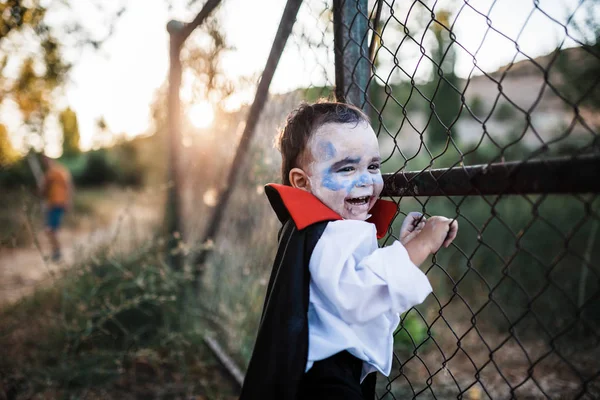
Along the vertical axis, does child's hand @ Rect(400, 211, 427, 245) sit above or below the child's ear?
below

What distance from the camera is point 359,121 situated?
1446 mm

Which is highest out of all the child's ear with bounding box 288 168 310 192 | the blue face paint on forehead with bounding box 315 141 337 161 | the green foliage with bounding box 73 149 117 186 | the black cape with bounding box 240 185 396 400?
the blue face paint on forehead with bounding box 315 141 337 161

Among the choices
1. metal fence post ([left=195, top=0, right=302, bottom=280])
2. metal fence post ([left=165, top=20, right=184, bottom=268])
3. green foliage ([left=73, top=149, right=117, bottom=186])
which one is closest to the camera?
metal fence post ([left=195, top=0, right=302, bottom=280])

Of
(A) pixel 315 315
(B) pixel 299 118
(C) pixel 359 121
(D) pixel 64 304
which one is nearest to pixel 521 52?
(C) pixel 359 121

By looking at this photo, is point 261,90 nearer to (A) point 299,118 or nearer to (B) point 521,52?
(A) point 299,118

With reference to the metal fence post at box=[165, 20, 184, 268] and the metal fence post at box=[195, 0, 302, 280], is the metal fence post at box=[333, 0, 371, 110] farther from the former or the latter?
the metal fence post at box=[165, 20, 184, 268]

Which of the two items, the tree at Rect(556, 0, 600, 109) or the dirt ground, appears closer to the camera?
the dirt ground

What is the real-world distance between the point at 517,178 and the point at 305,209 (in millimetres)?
593

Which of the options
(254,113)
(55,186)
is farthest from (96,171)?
(254,113)

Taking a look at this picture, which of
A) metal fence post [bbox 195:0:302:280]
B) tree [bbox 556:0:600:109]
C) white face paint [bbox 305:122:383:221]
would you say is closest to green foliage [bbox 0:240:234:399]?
metal fence post [bbox 195:0:302:280]

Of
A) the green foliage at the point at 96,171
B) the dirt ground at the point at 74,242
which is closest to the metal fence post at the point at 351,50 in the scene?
the dirt ground at the point at 74,242

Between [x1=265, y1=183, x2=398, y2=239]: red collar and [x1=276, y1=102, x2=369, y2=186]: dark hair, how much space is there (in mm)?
156

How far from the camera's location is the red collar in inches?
51.7

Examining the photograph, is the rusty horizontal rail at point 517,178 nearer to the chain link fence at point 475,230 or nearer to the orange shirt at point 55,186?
the chain link fence at point 475,230
